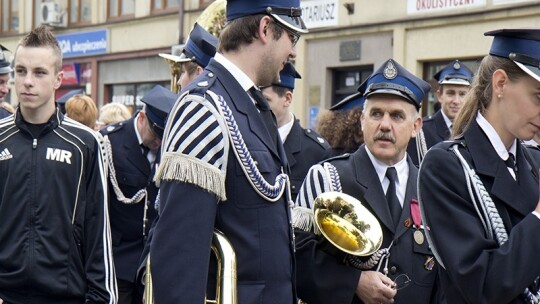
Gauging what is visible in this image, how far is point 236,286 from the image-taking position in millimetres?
3875

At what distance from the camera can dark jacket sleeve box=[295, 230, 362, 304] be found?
4.74 meters

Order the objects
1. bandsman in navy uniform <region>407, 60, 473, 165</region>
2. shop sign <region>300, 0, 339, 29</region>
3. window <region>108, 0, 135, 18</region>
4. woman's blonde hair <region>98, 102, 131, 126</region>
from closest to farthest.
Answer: bandsman in navy uniform <region>407, 60, 473, 165</region>
woman's blonde hair <region>98, 102, 131, 126</region>
shop sign <region>300, 0, 339, 29</region>
window <region>108, 0, 135, 18</region>

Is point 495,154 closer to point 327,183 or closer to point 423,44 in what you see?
point 327,183

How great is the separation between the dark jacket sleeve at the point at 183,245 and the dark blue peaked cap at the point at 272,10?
79cm

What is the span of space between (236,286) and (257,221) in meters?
0.26

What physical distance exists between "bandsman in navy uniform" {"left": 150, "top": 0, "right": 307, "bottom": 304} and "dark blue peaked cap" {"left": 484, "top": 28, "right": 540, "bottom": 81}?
0.83m

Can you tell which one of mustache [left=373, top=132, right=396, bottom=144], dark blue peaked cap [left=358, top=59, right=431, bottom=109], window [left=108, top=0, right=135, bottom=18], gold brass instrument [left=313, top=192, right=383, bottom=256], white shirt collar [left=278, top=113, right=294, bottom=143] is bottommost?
gold brass instrument [left=313, top=192, right=383, bottom=256]

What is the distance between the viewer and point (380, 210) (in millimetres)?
5055

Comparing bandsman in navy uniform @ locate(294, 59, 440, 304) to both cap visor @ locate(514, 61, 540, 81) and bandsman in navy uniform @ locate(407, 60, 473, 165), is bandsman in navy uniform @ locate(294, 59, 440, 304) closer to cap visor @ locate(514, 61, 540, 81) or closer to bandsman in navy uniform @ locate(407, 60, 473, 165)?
cap visor @ locate(514, 61, 540, 81)

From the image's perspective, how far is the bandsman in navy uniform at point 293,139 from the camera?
712cm

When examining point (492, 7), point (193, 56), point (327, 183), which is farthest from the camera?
point (492, 7)

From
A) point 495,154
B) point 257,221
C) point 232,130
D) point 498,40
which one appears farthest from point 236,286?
point 498,40

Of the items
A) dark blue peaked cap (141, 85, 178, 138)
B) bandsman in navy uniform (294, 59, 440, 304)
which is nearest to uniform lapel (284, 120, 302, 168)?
dark blue peaked cap (141, 85, 178, 138)

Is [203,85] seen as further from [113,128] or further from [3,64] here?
[3,64]
